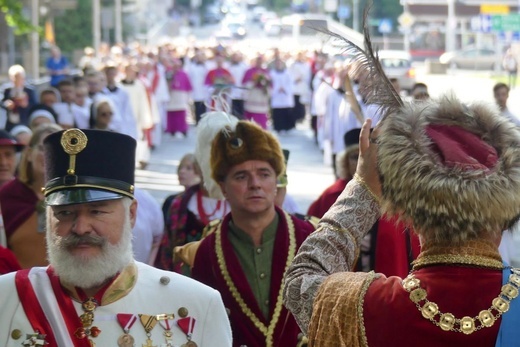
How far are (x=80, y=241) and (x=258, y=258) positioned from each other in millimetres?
1809

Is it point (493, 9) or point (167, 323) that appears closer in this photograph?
point (167, 323)

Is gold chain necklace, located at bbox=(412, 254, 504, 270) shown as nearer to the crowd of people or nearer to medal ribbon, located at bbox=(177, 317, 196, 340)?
the crowd of people

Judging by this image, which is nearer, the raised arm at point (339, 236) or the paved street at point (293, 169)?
the raised arm at point (339, 236)

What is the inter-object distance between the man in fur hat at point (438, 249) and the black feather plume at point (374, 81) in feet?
0.11

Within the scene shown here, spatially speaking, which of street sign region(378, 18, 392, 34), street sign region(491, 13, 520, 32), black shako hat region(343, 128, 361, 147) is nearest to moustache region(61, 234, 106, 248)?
black shako hat region(343, 128, 361, 147)

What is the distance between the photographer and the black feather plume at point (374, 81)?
362 centimetres

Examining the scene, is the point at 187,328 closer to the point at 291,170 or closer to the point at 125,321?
the point at 125,321

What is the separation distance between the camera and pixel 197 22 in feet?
368

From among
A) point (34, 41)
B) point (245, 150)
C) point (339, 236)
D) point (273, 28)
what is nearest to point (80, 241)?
point (339, 236)

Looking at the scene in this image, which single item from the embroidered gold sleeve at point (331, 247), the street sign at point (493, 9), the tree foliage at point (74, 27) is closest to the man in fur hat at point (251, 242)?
the embroidered gold sleeve at point (331, 247)

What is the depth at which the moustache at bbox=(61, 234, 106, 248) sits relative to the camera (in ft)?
13.9

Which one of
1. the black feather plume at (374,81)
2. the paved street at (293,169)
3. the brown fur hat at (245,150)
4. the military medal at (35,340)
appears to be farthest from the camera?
the paved street at (293,169)

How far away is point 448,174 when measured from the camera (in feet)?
11.2

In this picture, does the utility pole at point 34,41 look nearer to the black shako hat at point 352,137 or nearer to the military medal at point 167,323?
the black shako hat at point 352,137
